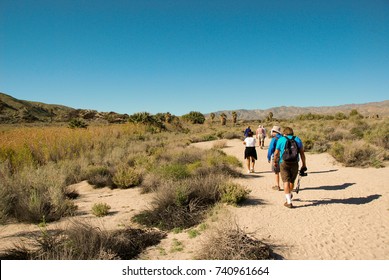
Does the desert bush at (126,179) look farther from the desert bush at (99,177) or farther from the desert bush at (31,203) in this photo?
the desert bush at (31,203)

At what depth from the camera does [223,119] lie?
50.2 metres

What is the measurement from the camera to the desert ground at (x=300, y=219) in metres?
4.10

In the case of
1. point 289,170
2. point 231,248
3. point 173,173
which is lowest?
point 231,248

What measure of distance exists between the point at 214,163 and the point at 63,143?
783 cm

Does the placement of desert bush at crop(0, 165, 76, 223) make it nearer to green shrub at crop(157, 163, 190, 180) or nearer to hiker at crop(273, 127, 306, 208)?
green shrub at crop(157, 163, 190, 180)

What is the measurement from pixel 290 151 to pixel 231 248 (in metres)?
3.14

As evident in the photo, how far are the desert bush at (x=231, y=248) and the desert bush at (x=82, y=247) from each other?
1259 mm

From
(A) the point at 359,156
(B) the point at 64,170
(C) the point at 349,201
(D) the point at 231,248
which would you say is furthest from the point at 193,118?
(D) the point at 231,248

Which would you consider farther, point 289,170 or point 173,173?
point 173,173

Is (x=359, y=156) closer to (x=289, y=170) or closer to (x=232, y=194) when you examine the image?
(x=289, y=170)

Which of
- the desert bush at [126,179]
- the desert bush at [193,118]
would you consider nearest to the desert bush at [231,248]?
the desert bush at [126,179]

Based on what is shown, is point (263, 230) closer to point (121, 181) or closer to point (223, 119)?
point (121, 181)

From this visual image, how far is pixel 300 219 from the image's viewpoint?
5285 mm

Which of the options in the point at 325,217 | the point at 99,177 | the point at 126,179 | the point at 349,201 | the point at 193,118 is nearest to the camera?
the point at 325,217
